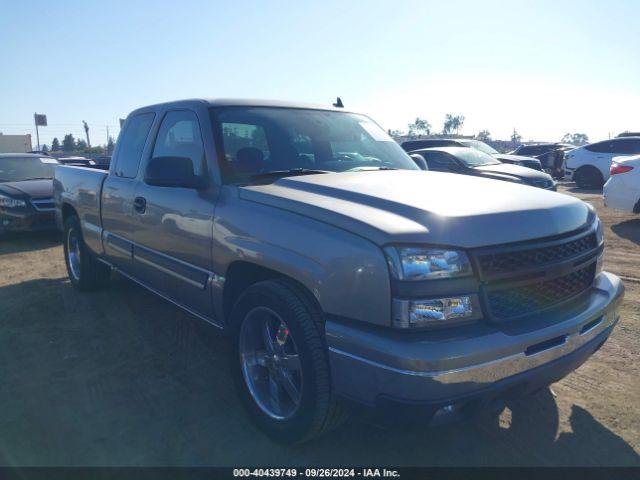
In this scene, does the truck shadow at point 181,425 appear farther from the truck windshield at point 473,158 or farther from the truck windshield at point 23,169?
the truck windshield at point 473,158

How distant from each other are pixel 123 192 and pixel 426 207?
9.52 ft

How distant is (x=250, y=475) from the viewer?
2.52m

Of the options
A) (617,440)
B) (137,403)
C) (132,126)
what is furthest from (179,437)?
(132,126)

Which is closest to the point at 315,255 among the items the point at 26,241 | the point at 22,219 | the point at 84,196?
the point at 84,196

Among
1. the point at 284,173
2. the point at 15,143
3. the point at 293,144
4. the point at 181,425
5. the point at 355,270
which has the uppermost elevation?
the point at 15,143

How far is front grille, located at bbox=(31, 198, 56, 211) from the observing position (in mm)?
8438

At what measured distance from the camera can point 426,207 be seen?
2.35 metres

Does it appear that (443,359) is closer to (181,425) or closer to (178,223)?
(181,425)

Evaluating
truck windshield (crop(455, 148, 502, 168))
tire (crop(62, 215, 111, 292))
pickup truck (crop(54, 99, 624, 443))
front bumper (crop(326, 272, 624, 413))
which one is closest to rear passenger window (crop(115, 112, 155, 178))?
pickup truck (crop(54, 99, 624, 443))

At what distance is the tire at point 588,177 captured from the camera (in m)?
16.0

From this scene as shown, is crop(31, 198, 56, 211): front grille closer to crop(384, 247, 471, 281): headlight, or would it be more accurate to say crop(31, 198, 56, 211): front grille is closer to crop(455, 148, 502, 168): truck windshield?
crop(384, 247, 471, 281): headlight

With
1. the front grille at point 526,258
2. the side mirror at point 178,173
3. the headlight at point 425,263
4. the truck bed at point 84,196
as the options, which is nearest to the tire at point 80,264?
the truck bed at point 84,196

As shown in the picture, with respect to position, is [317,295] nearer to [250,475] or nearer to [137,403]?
[250,475]

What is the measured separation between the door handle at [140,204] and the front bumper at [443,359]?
223 centimetres
